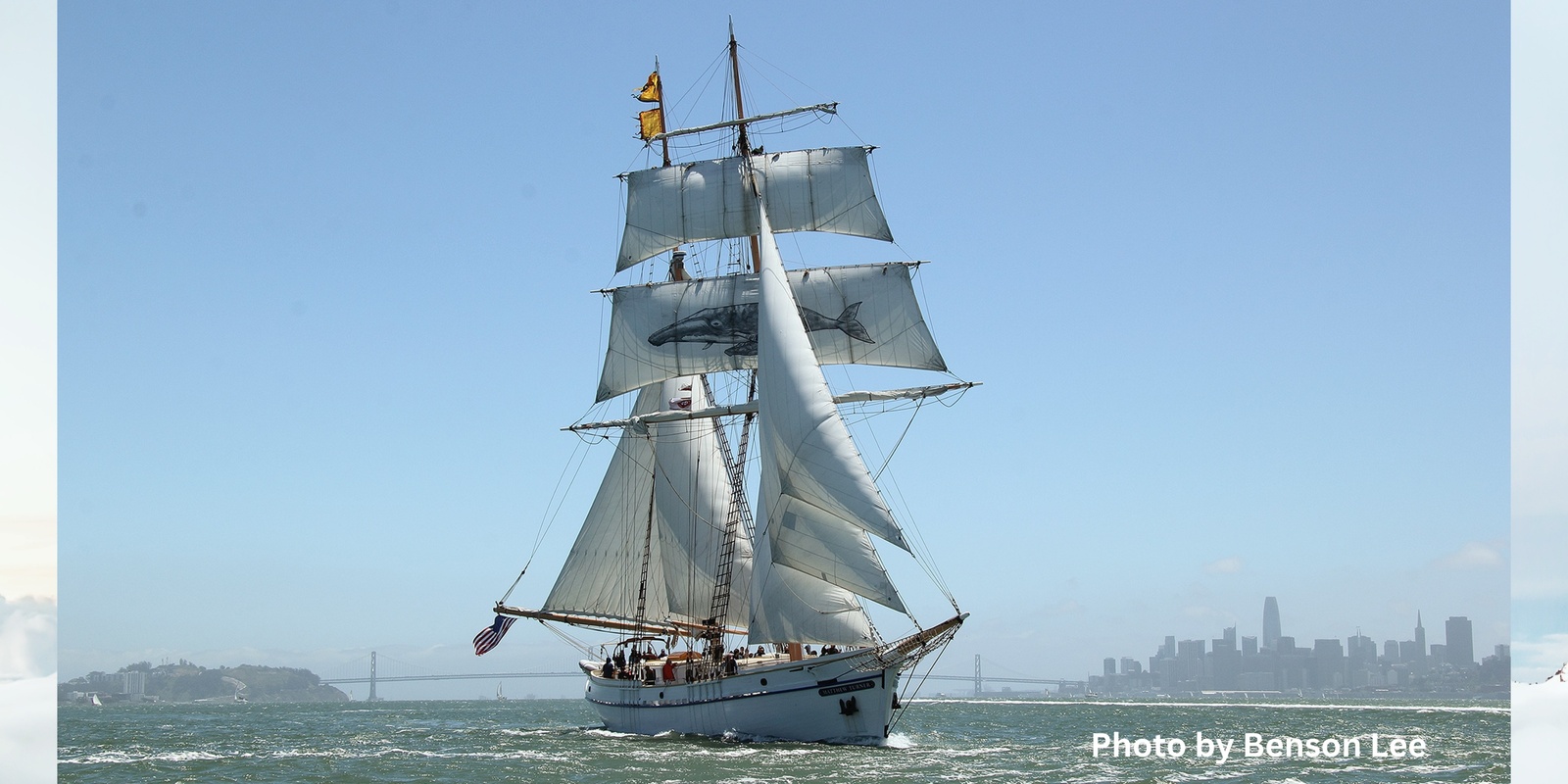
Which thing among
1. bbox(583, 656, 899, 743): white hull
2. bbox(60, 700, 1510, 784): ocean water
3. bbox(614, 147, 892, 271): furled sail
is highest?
bbox(614, 147, 892, 271): furled sail

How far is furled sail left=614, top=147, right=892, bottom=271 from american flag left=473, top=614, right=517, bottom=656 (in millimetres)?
15053

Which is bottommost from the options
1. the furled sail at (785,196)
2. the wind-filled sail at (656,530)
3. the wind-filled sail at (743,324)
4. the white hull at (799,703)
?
the white hull at (799,703)

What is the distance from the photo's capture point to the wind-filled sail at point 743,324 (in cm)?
4853

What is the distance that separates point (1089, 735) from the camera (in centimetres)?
5350

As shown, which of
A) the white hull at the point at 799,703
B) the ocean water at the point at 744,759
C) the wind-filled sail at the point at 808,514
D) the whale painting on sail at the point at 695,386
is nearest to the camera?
the ocean water at the point at 744,759

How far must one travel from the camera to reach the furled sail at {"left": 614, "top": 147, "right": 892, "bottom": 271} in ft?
161

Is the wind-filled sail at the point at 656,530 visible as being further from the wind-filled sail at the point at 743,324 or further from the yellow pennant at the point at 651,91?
the yellow pennant at the point at 651,91

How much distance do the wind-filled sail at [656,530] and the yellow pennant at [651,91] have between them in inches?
488

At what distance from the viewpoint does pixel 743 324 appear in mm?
49594

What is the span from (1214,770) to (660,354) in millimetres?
24809

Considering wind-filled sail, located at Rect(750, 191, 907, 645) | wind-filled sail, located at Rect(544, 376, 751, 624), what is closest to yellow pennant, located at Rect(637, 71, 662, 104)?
wind-filled sail, located at Rect(544, 376, 751, 624)

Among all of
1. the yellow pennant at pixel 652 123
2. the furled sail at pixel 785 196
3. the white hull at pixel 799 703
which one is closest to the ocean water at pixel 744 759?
the white hull at pixel 799 703

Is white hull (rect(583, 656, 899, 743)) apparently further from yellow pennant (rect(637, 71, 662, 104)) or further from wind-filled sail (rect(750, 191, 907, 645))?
yellow pennant (rect(637, 71, 662, 104))

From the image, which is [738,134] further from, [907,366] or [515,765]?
[515,765]
